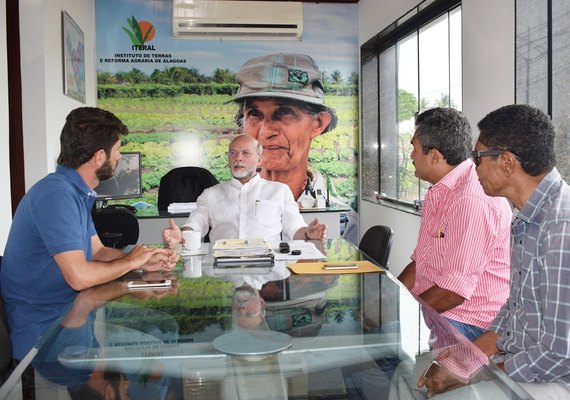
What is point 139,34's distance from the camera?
683cm

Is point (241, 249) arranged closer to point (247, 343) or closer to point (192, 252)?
point (192, 252)

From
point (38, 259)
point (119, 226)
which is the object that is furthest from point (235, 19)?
point (38, 259)

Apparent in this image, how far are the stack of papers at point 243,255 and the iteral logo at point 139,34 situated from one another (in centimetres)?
499

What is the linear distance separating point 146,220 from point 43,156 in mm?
991

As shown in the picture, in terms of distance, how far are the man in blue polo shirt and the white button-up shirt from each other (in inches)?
49.5

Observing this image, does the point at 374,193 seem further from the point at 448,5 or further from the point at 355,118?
the point at 448,5

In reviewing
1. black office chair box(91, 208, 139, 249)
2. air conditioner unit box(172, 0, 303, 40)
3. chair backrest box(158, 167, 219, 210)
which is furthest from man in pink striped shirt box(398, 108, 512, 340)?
air conditioner unit box(172, 0, 303, 40)

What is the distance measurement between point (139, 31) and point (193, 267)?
5310 mm

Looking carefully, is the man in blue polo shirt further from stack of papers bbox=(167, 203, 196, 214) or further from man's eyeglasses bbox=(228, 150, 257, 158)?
stack of papers bbox=(167, 203, 196, 214)

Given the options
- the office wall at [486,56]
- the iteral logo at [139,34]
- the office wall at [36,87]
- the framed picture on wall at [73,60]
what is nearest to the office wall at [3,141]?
the office wall at [36,87]

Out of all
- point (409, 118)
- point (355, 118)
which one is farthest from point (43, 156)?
point (355, 118)

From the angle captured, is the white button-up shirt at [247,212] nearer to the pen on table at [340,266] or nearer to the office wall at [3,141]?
the pen on table at [340,266]

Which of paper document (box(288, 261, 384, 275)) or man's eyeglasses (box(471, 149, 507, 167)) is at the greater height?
man's eyeglasses (box(471, 149, 507, 167))

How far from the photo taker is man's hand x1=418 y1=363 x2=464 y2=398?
1.08 meters
